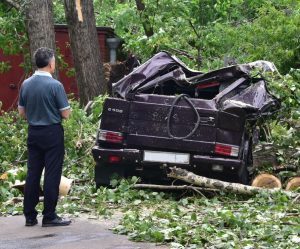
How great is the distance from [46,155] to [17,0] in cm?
1223

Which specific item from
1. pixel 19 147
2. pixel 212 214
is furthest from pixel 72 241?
pixel 19 147

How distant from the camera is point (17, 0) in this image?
65.1 feet

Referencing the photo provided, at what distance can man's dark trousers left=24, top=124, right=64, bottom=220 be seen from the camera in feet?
27.0

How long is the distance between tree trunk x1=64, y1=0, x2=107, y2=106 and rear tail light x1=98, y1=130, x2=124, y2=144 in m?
7.35

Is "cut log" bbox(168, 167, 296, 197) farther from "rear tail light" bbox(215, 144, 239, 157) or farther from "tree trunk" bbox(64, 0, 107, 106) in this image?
"tree trunk" bbox(64, 0, 107, 106)

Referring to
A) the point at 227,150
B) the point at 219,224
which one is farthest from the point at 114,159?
the point at 219,224

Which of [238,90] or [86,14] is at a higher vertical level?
[86,14]

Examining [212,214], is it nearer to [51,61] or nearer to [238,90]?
[51,61]

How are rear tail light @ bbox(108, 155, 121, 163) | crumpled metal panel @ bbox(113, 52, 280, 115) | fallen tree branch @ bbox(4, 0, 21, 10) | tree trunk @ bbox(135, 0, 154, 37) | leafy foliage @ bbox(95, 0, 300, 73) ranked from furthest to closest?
tree trunk @ bbox(135, 0, 154, 37) → fallen tree branch @ bbox(4, 0, 21, 10) → leafy foliage @ bbox(95, 0, 300, 73) → crumpled metal panel @ bbox(113, 52, 280, 115) → rear tail light @ bbox(108, 155, 121, 163)

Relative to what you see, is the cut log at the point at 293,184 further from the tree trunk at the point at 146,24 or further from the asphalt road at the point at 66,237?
the tree trunk at the point at 146,24

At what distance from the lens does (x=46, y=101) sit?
820cm

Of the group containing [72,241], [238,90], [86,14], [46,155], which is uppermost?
[86,14]

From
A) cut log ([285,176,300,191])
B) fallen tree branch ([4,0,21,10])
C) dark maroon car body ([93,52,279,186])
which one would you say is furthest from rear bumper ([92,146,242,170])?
fallen tree branch ([4,0,21,10])

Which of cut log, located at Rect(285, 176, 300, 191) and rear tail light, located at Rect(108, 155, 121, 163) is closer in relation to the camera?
rear tail light, located at Rect(108, 155, 121, 163)
